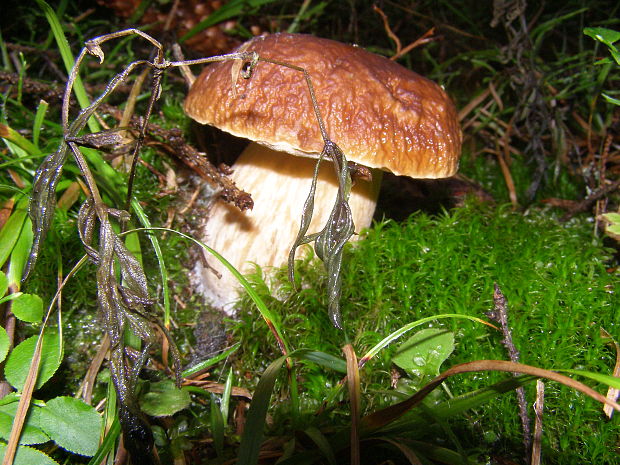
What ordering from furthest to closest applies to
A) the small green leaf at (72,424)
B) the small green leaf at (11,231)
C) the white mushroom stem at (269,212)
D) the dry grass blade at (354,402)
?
the white mushroom stem at (269,212)
the small green leaf at (11,231)
the small green leaf at (72,424)
the dry grass blade at (354,402)

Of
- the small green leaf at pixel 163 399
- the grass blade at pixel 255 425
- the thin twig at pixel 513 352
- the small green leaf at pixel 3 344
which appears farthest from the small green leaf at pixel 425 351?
the small green leaf at pixel 3 344

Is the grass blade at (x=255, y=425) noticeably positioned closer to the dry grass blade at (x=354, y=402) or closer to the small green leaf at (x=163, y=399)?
the dry grass blade at (x=354, y=402)

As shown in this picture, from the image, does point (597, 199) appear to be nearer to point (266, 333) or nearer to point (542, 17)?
point (542, 17)

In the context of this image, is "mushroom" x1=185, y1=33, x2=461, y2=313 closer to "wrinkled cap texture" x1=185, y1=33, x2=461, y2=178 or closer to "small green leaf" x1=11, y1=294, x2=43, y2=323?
"wrinkled cap texture" x1=185, y1=33, x2=461, y2=178

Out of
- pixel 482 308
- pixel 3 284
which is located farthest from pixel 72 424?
pixel 482 308

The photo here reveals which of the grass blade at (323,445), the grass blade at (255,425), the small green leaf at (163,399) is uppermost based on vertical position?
the grass blade at (255,425)

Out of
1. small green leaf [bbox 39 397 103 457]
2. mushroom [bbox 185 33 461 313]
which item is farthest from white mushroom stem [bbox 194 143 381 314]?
small green leaf [bbox 39 397 103 457]

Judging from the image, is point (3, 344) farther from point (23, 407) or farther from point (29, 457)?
point (29, 457)
